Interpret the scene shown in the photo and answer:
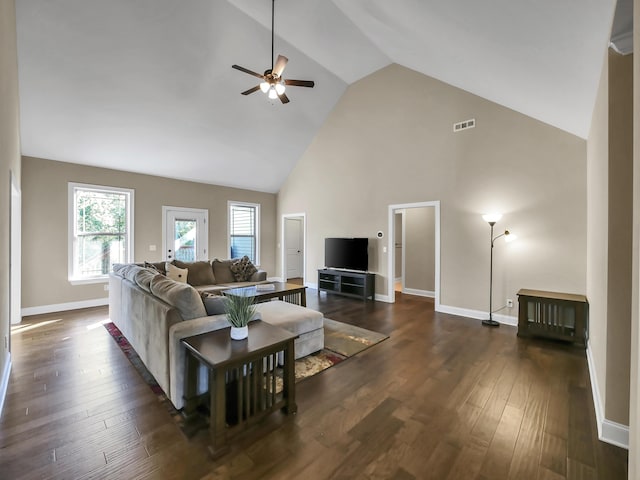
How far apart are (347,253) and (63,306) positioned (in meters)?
5.53

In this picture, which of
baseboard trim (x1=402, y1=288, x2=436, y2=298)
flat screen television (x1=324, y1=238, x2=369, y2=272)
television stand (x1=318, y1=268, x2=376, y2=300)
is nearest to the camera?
television stand (x1=318, y1=268, x2=376, y2=300)

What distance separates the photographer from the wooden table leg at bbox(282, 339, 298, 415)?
2.15m

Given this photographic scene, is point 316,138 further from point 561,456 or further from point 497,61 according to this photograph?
point 561,456

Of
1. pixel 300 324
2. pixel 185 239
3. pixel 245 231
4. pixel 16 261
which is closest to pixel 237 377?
pixel 300 324

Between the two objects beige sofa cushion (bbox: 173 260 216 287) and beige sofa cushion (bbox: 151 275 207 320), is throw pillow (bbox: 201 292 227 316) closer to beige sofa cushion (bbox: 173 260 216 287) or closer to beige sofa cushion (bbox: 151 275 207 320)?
beige sofa cushion (bbox: 151 275 207 320)

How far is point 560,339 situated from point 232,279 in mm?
5252

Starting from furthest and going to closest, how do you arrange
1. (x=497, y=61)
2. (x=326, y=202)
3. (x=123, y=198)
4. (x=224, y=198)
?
(x=224, y=198) < (x=326, y=202) < (x=123, y=198) < (x=497, y=61)

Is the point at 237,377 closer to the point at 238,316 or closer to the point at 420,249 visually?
the point at 238,316

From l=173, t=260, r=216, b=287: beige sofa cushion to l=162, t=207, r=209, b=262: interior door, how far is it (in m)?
1.56

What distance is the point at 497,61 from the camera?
282 centimetres

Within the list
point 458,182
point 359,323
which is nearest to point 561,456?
point 359,323

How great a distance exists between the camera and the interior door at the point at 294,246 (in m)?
8.89

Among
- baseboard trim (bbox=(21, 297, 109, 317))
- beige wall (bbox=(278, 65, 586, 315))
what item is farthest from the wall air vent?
baseboard trim (bbox=(21, 297, 109, 317))

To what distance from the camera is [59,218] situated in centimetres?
522
